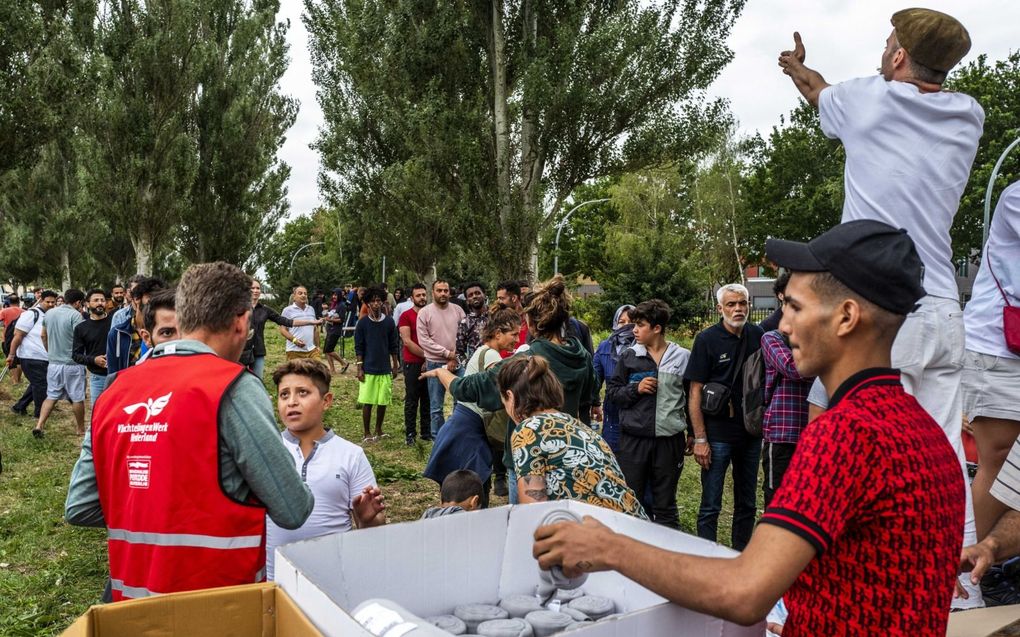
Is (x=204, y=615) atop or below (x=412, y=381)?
below

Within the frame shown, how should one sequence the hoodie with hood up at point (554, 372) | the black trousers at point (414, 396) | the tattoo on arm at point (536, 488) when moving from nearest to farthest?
the tattoo on arm at point (536, 488), the hoodie with hood up at point (554, 372), the black trousers at point (414, 396)

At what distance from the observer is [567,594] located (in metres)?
2.01

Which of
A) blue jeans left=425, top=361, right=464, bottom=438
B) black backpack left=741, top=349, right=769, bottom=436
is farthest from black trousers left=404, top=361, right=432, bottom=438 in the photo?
black backpack left=741, top=349, right=769, bottom=436

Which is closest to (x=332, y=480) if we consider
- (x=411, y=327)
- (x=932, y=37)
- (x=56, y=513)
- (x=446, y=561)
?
(x=446, y=561)

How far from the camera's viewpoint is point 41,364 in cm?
1164

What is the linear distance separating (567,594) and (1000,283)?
2.53 meters

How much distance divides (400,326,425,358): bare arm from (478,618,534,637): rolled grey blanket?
8.14 metres

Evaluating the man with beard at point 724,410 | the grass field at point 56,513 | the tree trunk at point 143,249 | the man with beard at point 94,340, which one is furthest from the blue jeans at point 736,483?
the tree trunk at point 143,249

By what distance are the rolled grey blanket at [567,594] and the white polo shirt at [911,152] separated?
1540 mm

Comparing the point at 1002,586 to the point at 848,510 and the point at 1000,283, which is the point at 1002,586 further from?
the point at 848,510

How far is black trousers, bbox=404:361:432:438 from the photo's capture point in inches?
391

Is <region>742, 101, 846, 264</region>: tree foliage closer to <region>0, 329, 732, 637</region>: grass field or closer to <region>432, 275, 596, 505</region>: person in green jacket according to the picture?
<region>0, 329, 732, 637</region>: grass field

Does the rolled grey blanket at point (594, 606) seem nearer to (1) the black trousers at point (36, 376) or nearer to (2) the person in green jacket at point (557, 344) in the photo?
(2) the person in green jacket at point (557, 344)

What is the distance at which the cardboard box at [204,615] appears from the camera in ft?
5.44
